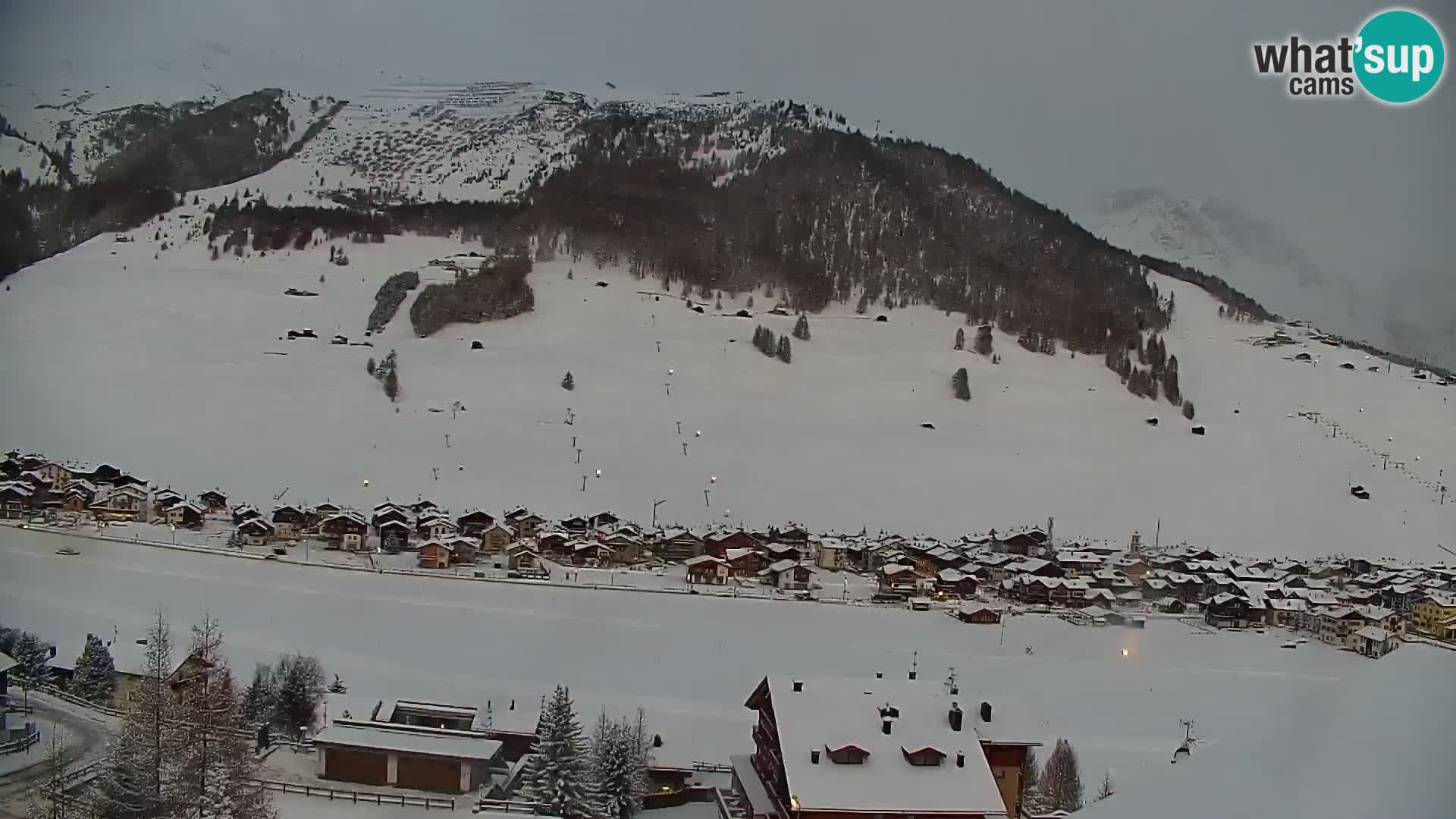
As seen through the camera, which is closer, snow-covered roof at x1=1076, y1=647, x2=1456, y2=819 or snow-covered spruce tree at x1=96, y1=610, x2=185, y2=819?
snow-covered roof at x1=1076, y1=647, x2=1456, y2=819

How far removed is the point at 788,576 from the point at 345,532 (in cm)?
361

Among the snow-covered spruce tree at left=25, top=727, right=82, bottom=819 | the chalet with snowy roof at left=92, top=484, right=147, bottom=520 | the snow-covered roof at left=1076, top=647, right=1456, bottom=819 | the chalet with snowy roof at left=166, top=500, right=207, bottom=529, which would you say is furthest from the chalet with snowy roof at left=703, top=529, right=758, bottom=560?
the snow-covered roof at left=1076, top=647, right=1456, bottom=819

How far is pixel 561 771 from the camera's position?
3.32m

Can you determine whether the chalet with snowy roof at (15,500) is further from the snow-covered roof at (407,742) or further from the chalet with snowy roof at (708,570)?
the chalet with snowy roof at (708,570)

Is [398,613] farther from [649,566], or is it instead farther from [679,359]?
[679,359]

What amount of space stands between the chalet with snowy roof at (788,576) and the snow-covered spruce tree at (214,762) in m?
5.05

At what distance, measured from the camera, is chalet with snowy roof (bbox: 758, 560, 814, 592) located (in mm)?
7453

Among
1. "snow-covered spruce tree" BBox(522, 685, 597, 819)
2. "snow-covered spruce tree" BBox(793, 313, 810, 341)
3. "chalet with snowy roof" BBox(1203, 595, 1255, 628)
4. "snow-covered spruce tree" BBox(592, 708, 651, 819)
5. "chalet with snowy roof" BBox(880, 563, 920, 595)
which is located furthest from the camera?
"snow-covered spruce tree" BBox(793, 313, 810, 341)

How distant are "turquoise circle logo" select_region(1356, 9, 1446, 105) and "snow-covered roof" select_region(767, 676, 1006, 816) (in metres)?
2.28

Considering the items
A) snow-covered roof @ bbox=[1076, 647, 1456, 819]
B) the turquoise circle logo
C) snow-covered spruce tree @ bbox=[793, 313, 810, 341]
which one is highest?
snow-covered spruce tree @ bbox=[793, 313, 810, 341]

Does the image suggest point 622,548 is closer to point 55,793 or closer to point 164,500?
point 164,500

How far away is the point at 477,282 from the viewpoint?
17016mm

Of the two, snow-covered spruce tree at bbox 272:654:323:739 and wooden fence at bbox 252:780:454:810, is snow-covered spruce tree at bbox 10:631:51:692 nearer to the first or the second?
snow-covered spruce tree at bbox 272:654:323:739

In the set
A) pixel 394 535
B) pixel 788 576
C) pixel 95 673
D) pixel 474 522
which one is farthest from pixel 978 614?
pixel 95 673
